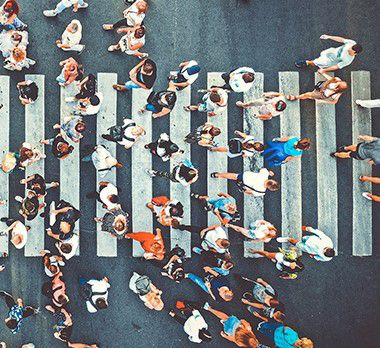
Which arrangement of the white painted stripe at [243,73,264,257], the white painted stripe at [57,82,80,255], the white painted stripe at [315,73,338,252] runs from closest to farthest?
1. the white painted stripe at [57,82,80,255]
2. the white painted stripe at [243,73,264,257]
3. the white painted stripe at [315,73,338,252]

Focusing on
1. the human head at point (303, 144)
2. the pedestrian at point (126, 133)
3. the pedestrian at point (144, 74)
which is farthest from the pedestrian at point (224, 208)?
the pedestrian at point (144, 74)

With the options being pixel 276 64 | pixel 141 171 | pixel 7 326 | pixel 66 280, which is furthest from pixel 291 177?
pixel 7 326

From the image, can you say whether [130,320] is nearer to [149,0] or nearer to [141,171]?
[141,171]

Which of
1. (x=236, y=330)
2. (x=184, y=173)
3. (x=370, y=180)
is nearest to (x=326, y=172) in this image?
(x=370, y=180)

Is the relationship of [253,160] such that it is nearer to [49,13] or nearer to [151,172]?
[151,172]

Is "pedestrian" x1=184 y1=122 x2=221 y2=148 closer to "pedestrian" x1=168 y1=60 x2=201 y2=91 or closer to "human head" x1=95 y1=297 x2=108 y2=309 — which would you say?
"pedestrian" x1=168 y1=60 x2=201 y2=91

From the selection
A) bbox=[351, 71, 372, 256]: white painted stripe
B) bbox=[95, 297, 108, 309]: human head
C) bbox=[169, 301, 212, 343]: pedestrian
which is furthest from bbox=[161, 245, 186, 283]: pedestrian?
bbox=[351, 71, 372, 256]: white painted stripe
